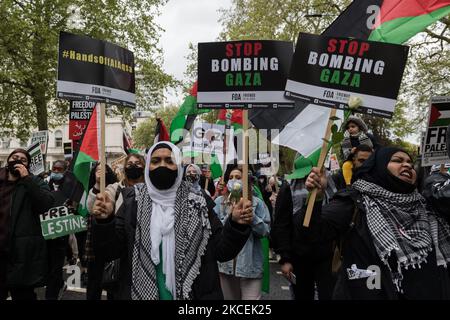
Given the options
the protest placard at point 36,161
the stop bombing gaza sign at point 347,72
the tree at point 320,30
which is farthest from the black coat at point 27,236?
the tree at point 320,30

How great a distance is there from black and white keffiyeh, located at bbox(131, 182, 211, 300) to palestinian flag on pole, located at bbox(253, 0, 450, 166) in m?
1.61

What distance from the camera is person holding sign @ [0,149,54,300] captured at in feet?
15.0

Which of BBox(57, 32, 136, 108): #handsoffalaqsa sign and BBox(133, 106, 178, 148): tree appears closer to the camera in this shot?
BBox(57, 32, 136, 108): #handsoffalaqsa sign

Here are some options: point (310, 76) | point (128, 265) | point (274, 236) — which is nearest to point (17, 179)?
point (128, 265)

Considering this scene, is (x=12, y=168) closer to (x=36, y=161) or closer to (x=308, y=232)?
(x=36, y=161)

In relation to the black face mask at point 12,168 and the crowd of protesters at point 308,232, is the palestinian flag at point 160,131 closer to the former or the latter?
the black face mask at point 12,168

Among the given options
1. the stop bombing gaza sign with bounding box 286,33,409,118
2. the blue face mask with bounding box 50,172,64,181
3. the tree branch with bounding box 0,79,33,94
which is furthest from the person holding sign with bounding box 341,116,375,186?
the tree branch with bounding box 0,79,33,94

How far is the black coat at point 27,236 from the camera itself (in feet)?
15.0

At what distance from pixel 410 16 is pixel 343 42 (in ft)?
3.34

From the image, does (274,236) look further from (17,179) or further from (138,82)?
(138,82)

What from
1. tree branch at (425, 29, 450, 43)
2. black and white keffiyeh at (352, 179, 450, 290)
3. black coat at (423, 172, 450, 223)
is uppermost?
tree branch at (425, 29, 450, 43)

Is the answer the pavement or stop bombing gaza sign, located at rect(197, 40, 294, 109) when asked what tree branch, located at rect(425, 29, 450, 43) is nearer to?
the pavement

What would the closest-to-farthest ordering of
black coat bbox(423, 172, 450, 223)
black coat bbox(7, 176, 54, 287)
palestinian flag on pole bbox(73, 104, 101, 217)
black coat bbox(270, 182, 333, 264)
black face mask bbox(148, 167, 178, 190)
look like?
black coat bbox(423, 172, 450, 223)
black face mask bbox(148, 167, 178, 190)
black coat bbox(270, 182, 333, 264)
black coat bbox(7, 176, 54, 287)
palestinian flag on pole bbox(73, 104, 101, 217)

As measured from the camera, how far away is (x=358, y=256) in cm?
310
